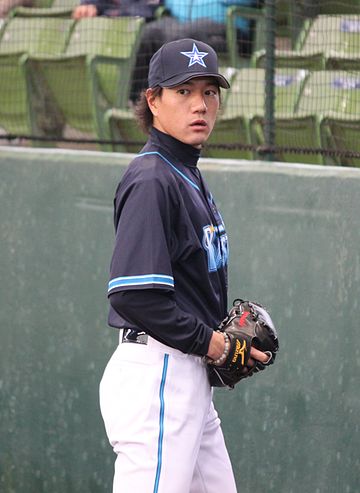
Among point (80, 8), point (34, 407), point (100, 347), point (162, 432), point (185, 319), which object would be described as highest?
point (80, 8)

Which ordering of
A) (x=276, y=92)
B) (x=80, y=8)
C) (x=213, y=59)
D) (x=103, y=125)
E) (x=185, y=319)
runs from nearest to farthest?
(x=185, y=319) → (x=213, y=59) → (x=276, y=92) → (x=103, y=125) → (x=80, y=8)

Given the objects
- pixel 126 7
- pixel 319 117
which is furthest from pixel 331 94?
pixel 126 7

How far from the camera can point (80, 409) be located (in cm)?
466

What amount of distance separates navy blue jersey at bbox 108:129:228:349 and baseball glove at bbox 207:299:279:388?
0.08 m

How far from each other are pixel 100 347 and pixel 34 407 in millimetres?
498

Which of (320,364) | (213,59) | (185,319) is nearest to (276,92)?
(320,364)

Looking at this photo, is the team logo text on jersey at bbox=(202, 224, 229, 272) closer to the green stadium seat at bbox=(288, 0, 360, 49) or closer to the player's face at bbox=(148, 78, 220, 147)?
the player's face at bbox=(148, 78, 220, 147)

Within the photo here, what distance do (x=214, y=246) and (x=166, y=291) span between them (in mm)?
304

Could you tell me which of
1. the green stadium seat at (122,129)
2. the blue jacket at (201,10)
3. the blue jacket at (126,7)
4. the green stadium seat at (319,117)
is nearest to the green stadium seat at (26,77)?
the blue jacket at (126,7)

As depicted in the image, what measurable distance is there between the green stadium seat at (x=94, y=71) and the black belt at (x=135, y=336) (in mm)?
2197

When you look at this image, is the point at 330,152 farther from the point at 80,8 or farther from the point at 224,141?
the point at 80,8

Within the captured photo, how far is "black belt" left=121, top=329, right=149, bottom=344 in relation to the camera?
296 centimetres

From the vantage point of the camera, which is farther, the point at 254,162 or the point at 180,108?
the point at 254,162

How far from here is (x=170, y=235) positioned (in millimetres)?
2869
